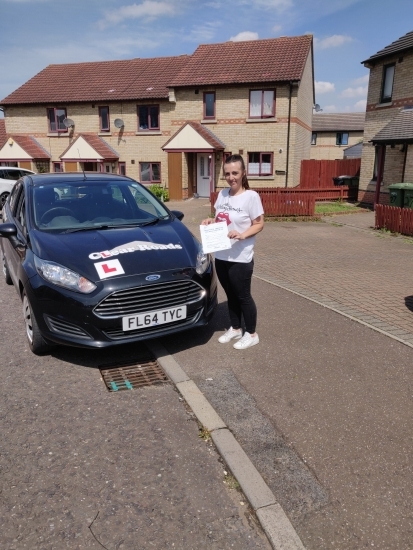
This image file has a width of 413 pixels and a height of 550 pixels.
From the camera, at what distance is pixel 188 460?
2.82m

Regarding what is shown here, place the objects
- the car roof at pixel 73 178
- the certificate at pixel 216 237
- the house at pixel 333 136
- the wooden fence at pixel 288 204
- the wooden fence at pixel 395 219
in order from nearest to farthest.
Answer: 1. the certificate at pixel 216 237
2. the car roof at pixel 73 178
3. the wooden fence at pixel 395 219
4. the wooden fence at pixel 288 204
5. the house at pixel 333 136

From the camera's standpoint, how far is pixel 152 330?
4.00 metres

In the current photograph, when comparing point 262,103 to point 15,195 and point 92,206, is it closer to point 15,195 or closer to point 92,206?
point 15,195

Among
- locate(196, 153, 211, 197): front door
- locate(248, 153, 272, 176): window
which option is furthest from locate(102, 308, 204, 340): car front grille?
locate(196, 153, 211, 197): front door

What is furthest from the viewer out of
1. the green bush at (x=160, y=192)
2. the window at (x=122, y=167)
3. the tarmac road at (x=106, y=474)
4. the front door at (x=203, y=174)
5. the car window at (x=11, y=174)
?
the window at (x=122, y=167)

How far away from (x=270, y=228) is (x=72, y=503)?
11505 millimetres

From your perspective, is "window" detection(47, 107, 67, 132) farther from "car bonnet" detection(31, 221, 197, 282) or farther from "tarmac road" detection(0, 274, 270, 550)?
"tarmac road" detection(0, 274, 270, 550)

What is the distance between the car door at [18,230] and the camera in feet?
15.0

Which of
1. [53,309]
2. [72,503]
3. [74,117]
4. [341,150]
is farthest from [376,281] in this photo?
[341,150]

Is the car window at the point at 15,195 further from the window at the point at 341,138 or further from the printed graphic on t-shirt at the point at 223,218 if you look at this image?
the window at the point at 341,138

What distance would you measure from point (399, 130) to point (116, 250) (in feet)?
51.2

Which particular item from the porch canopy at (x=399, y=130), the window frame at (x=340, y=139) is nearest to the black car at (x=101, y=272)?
the porch canopy at (x=399, y=130)

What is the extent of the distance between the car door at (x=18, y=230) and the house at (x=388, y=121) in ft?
46.7

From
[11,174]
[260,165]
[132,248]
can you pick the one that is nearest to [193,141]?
[260,165]
